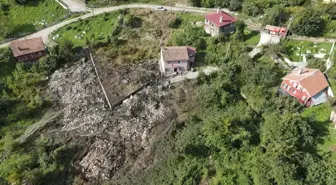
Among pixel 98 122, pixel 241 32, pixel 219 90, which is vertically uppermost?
pixel 241 32

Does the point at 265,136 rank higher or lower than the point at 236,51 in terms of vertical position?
lower

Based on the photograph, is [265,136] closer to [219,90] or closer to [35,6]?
[219,90]

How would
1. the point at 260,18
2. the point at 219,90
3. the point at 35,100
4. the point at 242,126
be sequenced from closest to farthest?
the point at 242,126, the point at 219,90, the point at 35,100, the point at 260,18

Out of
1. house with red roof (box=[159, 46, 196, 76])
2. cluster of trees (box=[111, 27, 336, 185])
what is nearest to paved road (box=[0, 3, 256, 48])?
house with red roof (box=[159, 46, 196, 76])

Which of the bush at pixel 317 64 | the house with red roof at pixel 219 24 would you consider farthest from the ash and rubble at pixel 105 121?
the bush at pixel 317 64

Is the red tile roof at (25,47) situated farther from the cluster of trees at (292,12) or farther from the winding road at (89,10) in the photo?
the cluster of trees at (292,12)

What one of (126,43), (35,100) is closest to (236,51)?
(126,43)
